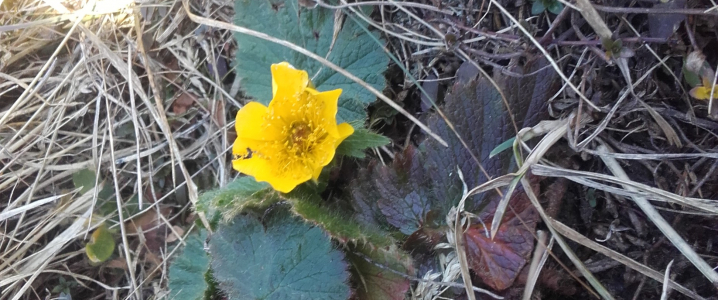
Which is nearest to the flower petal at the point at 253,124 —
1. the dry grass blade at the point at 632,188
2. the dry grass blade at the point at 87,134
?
the dry grass blade at the point at 87,134

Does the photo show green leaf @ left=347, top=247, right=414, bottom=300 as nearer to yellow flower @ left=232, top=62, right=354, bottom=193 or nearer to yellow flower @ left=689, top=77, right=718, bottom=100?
yellow flower @ left=232, top=62, right=354, bottom=193

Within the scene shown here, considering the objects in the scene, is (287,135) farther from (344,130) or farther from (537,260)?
(537,260)

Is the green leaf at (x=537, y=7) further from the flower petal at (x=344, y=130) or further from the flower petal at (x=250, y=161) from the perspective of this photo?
the flower petal at (x=250, y=161)

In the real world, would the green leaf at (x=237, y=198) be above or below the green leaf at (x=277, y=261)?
above

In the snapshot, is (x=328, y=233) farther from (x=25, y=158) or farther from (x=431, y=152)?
(x=25, y=158)

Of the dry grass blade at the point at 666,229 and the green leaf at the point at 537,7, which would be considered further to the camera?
the green leaf at the point at 537,7

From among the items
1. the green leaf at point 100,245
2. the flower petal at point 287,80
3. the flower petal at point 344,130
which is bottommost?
the green leaf at point 100,245

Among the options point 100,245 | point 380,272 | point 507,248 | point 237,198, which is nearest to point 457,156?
point 507,248
